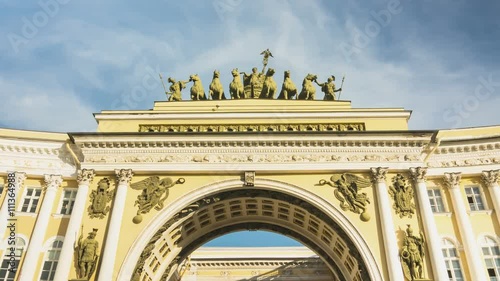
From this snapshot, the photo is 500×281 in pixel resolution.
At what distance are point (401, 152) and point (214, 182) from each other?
426 inches

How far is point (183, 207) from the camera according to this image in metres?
23.0

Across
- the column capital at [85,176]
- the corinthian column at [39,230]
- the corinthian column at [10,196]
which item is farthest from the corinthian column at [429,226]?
the corinthian column at [10,196]

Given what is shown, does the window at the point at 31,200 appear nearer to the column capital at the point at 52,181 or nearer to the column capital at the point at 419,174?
the column capital at the point at 52,181

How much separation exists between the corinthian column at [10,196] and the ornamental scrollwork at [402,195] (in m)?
21.1

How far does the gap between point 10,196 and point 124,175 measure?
6.68 m

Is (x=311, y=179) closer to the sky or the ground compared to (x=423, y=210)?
closer to the sky

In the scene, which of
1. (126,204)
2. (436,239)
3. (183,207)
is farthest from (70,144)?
(436,239)

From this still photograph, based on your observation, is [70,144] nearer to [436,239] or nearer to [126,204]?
[126,204]

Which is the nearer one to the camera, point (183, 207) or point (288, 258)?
point (183, 207)

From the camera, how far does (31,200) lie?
2395 centimetres

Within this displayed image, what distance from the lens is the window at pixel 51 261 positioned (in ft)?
71.1

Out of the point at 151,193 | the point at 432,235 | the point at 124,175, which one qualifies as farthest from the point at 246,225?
the point at 432,235

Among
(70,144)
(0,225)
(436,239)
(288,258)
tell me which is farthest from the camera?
(288,258)

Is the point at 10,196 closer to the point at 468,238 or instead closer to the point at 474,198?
the point at 468,238
